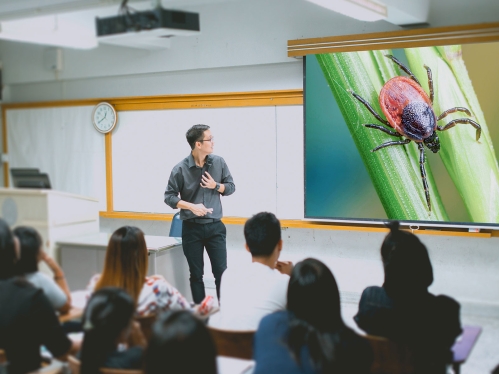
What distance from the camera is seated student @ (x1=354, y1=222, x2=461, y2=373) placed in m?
2.39

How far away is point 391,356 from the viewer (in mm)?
2316

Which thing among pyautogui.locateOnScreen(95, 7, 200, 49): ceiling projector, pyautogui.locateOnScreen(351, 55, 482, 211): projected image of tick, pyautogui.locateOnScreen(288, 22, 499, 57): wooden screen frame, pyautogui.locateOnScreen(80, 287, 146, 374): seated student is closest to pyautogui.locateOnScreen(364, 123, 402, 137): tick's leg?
pyautogui.locateOnScreen(351, 55, 482, 211): projected image of tick

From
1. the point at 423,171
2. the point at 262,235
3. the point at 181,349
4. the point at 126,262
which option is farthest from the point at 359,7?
the point at 181,349

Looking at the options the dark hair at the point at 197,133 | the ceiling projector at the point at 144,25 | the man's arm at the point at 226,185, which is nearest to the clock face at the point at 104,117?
the dark hair at the point at 197,133

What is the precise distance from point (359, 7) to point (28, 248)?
2828mm

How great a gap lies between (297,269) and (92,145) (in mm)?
1600

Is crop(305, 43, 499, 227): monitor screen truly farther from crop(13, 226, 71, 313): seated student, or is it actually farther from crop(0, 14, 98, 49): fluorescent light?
crop(13, 226, 71, 313): seated student

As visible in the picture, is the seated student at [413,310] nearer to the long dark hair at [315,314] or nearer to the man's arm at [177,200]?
the long dark hair at [315,314]

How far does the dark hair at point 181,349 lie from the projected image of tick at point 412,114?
147 inches

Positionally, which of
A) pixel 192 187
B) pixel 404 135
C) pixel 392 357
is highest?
pixel 404 135

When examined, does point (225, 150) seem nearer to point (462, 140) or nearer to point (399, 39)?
point (399, 39)

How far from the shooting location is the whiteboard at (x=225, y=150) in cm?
570

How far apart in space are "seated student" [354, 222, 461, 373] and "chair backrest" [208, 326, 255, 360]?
60 centimetres

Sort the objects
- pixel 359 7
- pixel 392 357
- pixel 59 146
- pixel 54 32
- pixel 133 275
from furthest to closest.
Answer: pixel 359 7
pixel 59 146
pixel 133 275
pixel 54 32
pixel 392 357
